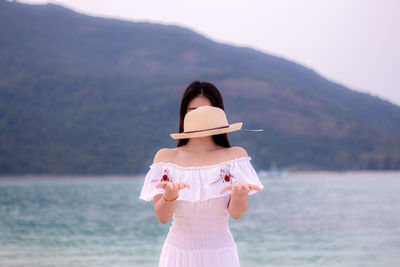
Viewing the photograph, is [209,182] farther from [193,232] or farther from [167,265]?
[167,265]

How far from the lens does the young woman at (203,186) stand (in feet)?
5.93

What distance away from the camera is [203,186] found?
182cm

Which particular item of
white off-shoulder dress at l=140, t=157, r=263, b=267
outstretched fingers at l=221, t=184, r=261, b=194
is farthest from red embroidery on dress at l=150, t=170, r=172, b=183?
outstretched fingers at l=221, t=184, r=261, b=194

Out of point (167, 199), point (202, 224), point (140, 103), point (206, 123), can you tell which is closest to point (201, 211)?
point (202, 224)

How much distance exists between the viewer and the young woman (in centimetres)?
181

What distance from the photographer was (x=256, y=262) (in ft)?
44.4

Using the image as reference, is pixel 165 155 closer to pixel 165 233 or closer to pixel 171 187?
pixel 171 187

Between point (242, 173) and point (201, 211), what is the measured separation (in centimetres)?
18

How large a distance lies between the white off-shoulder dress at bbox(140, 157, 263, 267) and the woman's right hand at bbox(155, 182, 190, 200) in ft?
0.32

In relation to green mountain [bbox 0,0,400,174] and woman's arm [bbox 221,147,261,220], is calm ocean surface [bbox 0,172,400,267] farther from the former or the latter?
green mountain [bbox 0,0,400,174]

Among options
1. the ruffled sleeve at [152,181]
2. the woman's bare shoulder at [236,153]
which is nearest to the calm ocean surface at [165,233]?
the ruffled sleeve at [152,181]

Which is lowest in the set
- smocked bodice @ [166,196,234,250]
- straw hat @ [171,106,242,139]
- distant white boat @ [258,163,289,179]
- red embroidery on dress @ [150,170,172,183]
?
distant white boat @ [258,163,289,179]

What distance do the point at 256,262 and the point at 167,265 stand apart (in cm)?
1204

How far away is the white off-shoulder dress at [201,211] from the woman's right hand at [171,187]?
97mm
